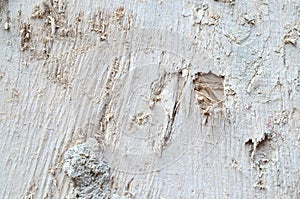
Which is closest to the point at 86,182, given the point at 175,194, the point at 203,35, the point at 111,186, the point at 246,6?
the point at 111,186

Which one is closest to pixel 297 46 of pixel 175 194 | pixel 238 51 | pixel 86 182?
pixel 238 51

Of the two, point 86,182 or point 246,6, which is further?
point 246,6

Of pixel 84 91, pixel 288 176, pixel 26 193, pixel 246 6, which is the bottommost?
pixel 26 193

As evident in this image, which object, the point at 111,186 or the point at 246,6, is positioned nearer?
the point at 111,186

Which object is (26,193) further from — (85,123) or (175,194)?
(175,194)

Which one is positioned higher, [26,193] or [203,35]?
[203,35]

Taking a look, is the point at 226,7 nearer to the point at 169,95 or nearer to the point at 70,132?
the point at 169,95
